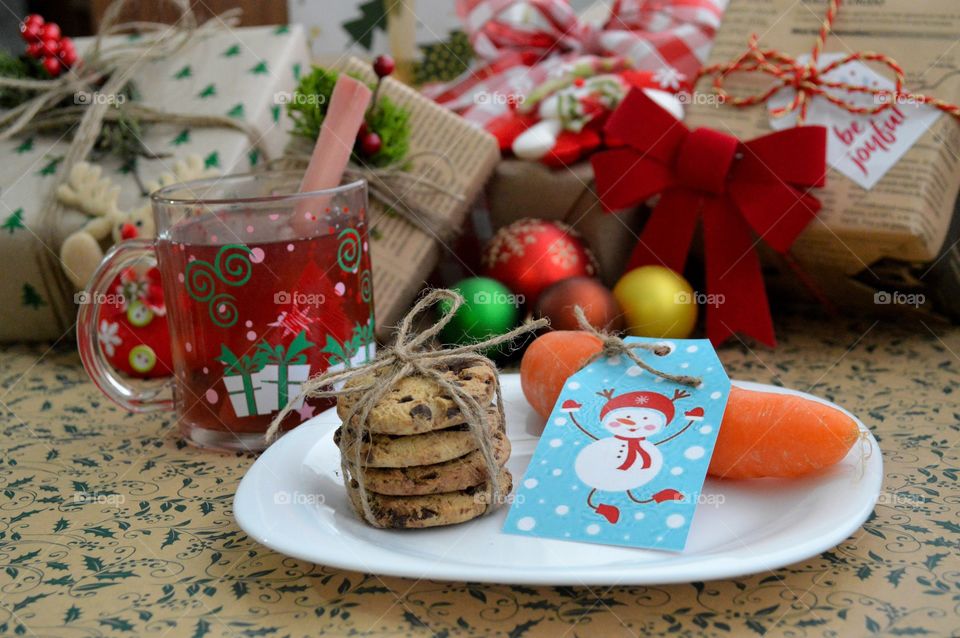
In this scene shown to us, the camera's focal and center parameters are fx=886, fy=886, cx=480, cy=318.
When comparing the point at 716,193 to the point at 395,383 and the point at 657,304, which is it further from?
the point at 395,383

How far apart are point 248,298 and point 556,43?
0.75m

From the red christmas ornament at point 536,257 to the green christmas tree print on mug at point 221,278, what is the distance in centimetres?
39

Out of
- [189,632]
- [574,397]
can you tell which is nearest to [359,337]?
[574,397]

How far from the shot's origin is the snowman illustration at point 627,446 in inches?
23.7

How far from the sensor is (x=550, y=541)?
0.58m

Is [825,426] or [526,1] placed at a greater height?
[526,1]

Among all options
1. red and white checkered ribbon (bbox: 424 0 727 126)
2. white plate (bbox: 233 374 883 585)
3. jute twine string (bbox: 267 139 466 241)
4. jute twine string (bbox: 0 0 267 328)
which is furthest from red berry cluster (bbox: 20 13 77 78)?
white plate (bbox: 233 374 883 585)

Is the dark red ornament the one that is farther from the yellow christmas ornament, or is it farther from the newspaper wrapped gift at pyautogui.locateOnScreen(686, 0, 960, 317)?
the newspaper wrapped gift at pyautogui.locateOnScreen(686, 0, 960, 317)

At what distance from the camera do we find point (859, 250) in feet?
3.28

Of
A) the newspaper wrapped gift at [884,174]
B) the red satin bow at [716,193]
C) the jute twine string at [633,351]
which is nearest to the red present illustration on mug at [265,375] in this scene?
the jute twine string at [633,351]

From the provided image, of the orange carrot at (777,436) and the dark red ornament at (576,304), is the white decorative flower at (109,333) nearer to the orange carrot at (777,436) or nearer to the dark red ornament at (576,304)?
the dark red ornament at (576,304)

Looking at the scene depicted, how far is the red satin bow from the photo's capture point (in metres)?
0.98

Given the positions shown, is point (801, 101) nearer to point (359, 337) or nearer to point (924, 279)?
point (924, 279)

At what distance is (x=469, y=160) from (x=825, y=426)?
1.93 feet
